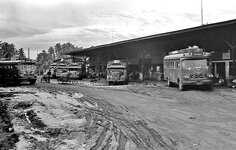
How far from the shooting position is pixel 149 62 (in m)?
40.2

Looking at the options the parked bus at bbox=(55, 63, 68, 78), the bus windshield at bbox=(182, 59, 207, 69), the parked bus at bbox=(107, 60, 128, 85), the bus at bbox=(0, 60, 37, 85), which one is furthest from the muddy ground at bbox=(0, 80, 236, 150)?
the parked bus at bbox=(55, 63, 68, 78)

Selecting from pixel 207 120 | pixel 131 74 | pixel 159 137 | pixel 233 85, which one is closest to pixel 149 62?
pixel 131 74

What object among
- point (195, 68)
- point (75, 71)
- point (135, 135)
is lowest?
point (135, 135)

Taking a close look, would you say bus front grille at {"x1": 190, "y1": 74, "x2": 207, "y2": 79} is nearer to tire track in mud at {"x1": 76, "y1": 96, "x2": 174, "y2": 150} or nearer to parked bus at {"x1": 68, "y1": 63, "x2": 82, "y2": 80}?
tire track in mud at {"x1": 76, "y1": 96, "x2": 174, "y2": 150}

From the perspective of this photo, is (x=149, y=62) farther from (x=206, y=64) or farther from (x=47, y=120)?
(x=47, y=120)

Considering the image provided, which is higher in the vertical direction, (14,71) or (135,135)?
(14,71)

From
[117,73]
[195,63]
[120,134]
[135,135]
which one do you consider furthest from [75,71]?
[135,135]

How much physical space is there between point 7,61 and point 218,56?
2227cm

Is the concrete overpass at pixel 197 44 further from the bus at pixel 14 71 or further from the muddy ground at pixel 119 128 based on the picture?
the muddy ground at pixel 119 128

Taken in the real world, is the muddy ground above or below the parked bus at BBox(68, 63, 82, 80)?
below

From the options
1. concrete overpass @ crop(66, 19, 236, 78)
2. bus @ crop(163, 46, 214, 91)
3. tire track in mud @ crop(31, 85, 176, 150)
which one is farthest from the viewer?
concrete overpass @ crop(66, 19, 236, 78)

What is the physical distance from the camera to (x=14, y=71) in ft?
100

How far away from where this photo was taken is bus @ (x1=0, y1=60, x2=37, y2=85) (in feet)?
100

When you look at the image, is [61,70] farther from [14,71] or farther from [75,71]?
[14,71]
